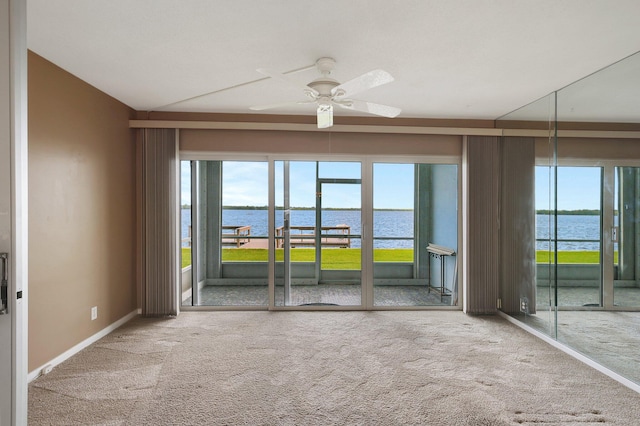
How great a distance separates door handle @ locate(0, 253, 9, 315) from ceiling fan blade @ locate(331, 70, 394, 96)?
1.96 meters

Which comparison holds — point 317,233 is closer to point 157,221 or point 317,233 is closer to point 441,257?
point 441,257

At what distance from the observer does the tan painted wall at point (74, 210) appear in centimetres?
270

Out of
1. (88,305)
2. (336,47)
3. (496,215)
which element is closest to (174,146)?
(88,305)

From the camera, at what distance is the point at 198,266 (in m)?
4.53

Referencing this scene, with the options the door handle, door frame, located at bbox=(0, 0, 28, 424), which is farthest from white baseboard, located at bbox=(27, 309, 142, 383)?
the door handle

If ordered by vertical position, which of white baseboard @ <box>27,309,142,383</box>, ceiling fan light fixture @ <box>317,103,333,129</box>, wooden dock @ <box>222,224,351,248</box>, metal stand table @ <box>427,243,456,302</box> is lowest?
white baseboard @ <box>27,309,142,383</box>

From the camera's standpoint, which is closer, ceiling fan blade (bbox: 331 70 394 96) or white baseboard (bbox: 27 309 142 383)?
ceiling fan blade (bbox: 331 70 394 96)

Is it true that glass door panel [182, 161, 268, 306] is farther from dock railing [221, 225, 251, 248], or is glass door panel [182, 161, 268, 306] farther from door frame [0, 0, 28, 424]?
door frame [0, 0, 28, 424]

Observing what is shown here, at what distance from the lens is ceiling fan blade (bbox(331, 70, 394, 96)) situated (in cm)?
211

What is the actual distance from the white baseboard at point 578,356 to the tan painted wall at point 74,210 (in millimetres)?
4576

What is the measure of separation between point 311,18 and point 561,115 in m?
2.68

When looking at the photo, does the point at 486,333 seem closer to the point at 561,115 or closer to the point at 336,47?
the point at 561,115

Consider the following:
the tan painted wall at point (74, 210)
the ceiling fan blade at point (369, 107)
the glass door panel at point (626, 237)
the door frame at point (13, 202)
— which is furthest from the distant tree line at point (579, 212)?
the tan painted wall at point (74, 210)

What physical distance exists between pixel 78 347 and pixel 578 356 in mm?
4597
